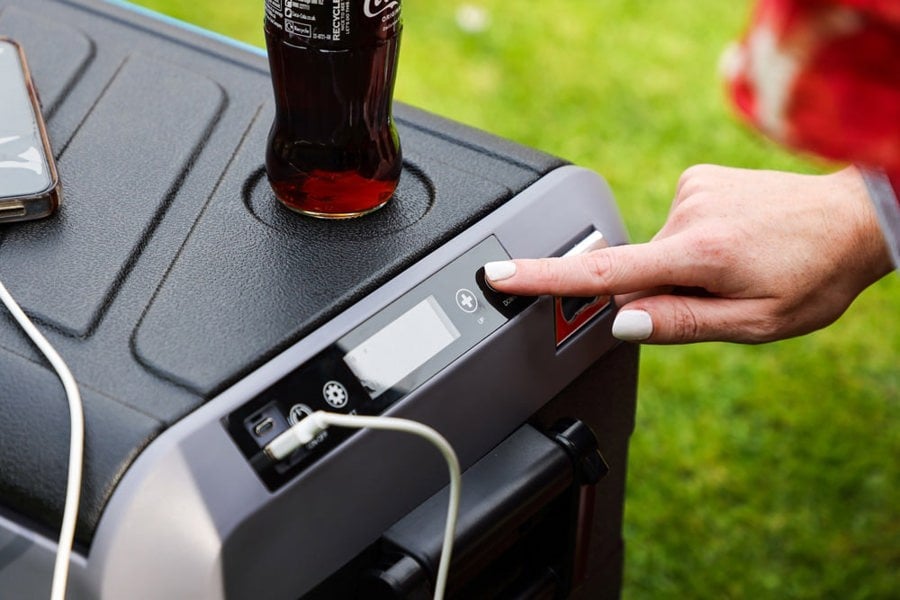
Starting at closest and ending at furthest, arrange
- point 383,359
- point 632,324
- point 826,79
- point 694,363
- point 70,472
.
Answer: point 826,79
point 70,472
point 383,359
point 632,324
point 694,363

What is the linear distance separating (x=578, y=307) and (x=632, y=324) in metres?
0.05

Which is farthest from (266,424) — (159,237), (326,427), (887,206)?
(887,206)

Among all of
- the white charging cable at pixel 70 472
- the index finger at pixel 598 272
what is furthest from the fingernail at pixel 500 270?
the white charging cable at pixel 70 472

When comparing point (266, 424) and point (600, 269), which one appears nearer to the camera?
point (266, 424)

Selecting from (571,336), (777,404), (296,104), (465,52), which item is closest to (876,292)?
(777,404)

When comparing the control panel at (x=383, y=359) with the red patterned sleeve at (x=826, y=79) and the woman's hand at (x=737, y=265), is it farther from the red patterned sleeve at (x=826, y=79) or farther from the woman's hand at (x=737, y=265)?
the red patterned sleeve at (x=826, y=79)

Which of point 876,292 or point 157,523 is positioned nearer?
point 157,523

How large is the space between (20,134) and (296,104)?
0.75 feet

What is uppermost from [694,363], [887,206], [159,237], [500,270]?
[159,237]

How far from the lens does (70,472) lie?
0.70 m

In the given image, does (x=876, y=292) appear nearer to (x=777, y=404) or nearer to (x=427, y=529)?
(x=777, y=404)

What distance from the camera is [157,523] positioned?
70 centimetres

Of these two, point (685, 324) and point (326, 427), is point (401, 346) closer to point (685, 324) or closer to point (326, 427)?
point (326, 427)

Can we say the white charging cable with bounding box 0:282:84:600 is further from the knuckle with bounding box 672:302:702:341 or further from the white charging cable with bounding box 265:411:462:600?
the knuckle with bounding box 672:302:702:341
